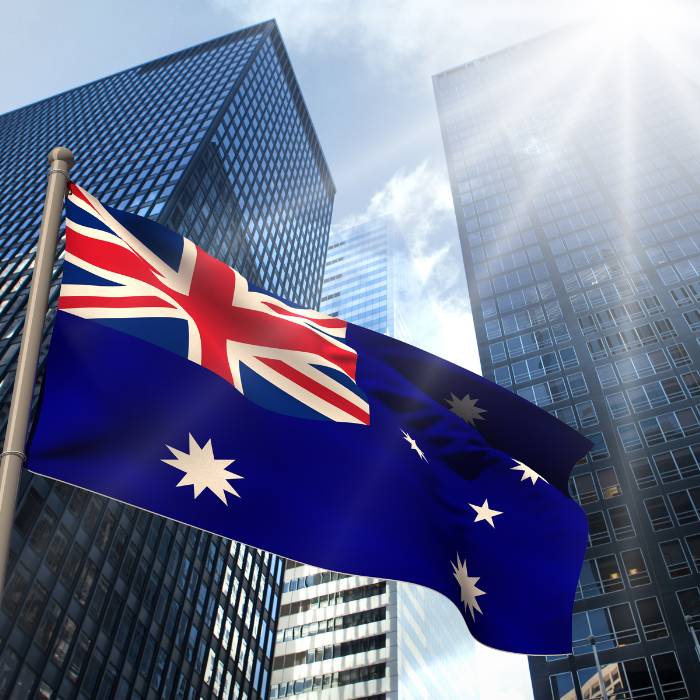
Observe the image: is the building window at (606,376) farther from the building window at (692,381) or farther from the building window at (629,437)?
the building window at (692,381)

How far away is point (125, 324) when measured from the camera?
9.34 m

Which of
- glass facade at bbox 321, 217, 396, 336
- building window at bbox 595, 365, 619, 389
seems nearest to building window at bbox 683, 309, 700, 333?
building window at bbox 595, 365, 619, 389

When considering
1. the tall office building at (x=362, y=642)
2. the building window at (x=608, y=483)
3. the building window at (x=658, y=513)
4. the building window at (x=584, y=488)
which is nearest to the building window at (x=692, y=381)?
the building window at (x=608, y=483)

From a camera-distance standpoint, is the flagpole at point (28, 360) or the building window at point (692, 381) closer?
the flagpole at point (28, 360)

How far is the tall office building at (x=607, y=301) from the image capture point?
5694 cm

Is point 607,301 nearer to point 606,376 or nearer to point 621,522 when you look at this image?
point 606,376

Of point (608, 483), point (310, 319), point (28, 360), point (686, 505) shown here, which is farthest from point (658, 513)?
point (28, 360)

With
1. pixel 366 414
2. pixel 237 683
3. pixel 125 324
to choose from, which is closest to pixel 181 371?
pixel 125 324

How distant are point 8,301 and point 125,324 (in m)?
74.0

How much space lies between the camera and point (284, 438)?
33.1 feet

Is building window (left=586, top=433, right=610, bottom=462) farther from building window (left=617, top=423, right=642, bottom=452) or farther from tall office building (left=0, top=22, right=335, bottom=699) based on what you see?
tall office building (left=0, top=22, right=335, bottom=699)

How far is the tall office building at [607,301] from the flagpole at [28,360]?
54.7 meters

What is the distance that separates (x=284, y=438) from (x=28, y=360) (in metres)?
3.52

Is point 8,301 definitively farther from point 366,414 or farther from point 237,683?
point 366,414
